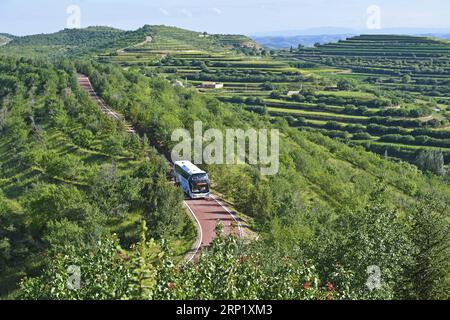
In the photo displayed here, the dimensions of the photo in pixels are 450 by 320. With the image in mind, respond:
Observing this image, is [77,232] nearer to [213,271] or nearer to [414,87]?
[213,271]

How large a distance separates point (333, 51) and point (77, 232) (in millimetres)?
160249

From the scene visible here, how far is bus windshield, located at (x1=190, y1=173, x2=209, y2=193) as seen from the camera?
3678 cm

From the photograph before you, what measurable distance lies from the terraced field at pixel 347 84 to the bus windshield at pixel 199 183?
170 feet

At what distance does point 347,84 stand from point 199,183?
81.3 meters

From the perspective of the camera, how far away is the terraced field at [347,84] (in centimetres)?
8544

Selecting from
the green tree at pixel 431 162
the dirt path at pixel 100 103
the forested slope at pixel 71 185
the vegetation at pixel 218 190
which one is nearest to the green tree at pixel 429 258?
the vegetation at pixel 218 190

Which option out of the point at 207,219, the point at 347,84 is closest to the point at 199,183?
the point at 207,219

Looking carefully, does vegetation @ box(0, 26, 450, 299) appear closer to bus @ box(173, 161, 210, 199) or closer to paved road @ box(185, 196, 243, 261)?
paved road @ box(185, 196, 243, 261)

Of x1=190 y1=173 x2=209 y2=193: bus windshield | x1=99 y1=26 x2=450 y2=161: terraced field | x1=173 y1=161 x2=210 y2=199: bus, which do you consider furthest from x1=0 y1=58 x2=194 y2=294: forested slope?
x1=99 y1=26 x2=450 y2=161: terraced field

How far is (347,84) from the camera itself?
110 meters

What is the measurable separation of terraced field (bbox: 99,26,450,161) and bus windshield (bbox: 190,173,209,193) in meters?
51.8

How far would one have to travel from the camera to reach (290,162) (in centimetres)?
5203

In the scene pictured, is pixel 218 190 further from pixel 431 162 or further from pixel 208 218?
pixel 431 162
